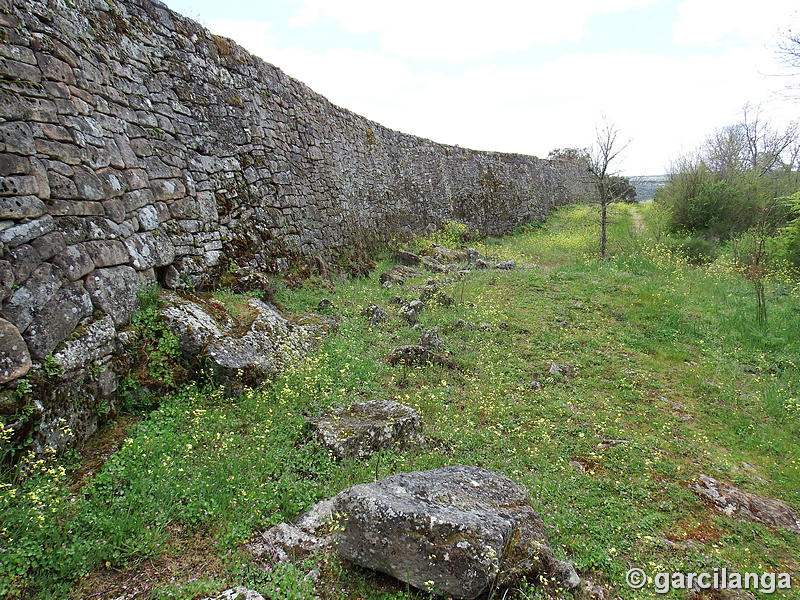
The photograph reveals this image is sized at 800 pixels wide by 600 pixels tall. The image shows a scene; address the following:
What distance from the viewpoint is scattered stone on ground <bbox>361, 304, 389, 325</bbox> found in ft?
28.5

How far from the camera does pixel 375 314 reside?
29.0 ft

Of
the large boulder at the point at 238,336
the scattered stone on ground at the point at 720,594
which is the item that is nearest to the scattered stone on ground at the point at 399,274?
the large boulder at the point at 238,336

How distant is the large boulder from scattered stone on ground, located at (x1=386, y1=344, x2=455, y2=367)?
4.31ft

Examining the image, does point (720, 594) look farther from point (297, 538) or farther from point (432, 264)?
point (432, 264)

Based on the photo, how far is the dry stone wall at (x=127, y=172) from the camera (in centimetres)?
403

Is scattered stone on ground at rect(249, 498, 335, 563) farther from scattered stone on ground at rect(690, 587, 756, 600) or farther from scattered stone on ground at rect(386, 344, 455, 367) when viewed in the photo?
scattered stone on ground at rect(386, 344, 455, 367)

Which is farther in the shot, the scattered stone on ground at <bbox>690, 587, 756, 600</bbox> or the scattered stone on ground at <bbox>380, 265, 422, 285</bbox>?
the scattered stone on ground at <bbox>380, 265, 422, 285</bbox>

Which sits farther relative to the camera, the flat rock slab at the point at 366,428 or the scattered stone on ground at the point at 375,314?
the scattered stone on ground at the point at 375,314

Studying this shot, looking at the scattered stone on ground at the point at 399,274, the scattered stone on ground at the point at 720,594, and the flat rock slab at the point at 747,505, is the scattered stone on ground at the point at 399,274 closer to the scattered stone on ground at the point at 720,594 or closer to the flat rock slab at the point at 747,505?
the flat rock slab at the point at 747,505

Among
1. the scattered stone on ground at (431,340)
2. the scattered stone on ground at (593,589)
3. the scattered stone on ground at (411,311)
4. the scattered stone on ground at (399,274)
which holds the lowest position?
the scattered stone on ground at (593,589)

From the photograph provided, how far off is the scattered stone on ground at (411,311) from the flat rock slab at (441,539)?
5.50 metres

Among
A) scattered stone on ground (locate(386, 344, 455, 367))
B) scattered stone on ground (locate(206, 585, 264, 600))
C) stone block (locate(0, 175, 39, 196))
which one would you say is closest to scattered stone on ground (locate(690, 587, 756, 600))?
scattered stone on ground (locate(206, 585, 264, 600))

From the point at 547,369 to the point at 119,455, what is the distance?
6242mm

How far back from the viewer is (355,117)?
14.8 m
